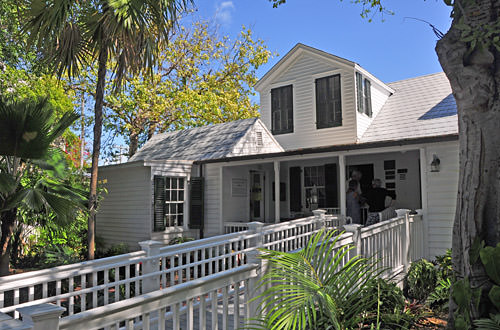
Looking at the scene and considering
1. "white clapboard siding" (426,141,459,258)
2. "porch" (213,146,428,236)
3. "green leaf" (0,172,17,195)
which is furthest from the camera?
"porch" (213,146,428,236)

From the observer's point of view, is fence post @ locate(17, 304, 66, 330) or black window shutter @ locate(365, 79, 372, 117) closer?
fence post @ locate(17, 304, 66, 330)

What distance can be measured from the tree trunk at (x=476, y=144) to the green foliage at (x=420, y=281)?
358 cm

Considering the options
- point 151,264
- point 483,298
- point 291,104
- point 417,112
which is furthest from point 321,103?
point 483,298

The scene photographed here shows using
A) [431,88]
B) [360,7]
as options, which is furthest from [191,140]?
[360,7]

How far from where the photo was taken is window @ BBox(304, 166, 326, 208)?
13664 mm

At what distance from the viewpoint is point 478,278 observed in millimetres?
3520

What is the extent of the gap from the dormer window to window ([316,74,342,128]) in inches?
26.8

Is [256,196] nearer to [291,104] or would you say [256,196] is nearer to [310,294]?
[291,104]

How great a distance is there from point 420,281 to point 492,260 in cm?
426

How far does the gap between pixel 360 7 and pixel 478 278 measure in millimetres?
4661

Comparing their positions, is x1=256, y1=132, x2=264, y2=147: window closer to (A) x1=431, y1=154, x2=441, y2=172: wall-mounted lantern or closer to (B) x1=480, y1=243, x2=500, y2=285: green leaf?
(A) x1=431, y1=154, x2=441, y2=172: wall-mounted lantern

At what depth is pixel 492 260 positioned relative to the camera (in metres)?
3.21

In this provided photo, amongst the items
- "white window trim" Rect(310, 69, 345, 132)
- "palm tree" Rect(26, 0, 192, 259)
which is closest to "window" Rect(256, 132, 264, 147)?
"white window trim" Rect(310, 69, 345, 132)

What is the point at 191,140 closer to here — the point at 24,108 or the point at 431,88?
the point at 431,88
